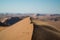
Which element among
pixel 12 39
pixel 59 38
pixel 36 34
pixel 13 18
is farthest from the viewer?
pixel 13 18

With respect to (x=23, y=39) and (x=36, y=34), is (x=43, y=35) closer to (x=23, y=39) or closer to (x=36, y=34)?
(x=36, y=34)

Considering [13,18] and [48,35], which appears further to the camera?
[13,18]

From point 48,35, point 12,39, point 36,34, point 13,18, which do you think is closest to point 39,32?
point 36,34

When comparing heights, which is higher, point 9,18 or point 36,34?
point 36,34

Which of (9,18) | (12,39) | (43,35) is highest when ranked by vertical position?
(43,35)

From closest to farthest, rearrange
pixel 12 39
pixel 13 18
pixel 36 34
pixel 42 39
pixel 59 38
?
pixel 59 38 → pixel 42 39 → pixel 36 34 → pixel 12 39 → pixel 13 18

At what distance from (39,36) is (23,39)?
0.39 m

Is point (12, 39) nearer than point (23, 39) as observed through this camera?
No

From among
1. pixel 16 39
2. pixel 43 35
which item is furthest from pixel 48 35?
pixel 16 39

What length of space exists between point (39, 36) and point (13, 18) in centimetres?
898

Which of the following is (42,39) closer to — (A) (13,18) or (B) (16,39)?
(B) (16,39)

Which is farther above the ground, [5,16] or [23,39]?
[23,39]

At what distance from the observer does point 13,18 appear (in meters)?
12.0

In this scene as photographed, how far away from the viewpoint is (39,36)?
3.20 metres
